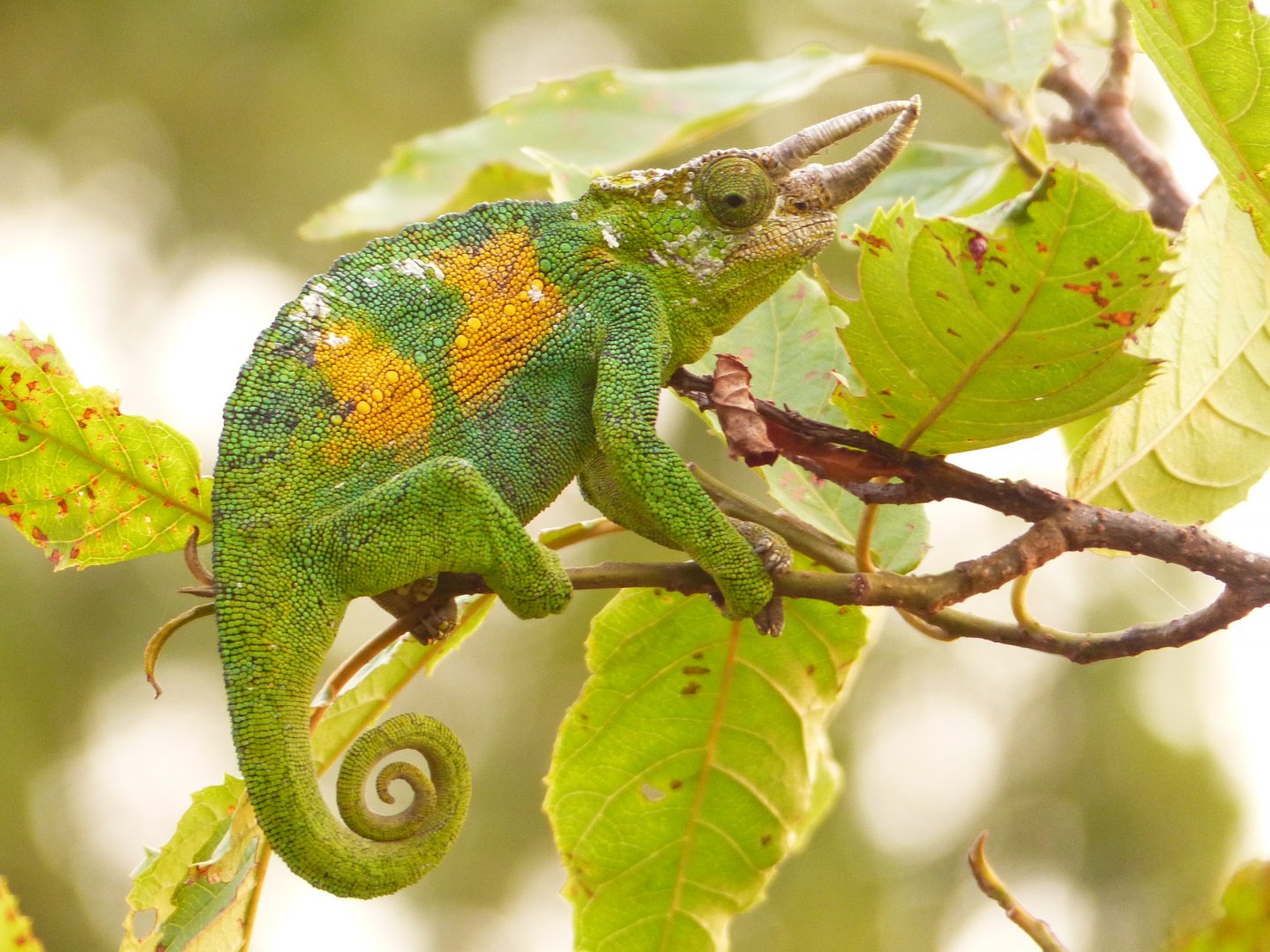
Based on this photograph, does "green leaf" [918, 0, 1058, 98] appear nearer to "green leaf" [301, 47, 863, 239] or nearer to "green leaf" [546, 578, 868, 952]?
"green leaf" [301, 47, 863, 239]

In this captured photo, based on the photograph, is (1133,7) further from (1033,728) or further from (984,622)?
(1033,728)

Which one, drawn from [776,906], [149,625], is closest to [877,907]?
[776,906]

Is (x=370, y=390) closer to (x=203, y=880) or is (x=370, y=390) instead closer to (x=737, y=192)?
(x=737, y=192)

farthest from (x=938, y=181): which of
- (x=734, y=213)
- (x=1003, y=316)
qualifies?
(x=1003, y=316)

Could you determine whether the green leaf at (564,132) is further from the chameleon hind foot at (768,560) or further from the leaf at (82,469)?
the chameleon hind foot at (768,560)

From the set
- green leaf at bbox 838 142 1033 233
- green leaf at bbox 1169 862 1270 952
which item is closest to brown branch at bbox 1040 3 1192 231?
green leaf at bbox 838 142 1033 233

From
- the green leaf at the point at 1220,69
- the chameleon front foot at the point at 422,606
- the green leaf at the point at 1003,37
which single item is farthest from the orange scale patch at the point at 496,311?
the green leaf at the point at 1003,37

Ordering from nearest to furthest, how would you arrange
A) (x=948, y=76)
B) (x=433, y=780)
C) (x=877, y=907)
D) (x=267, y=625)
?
(x=267, y=625) < (x=433, y=780) < (x=948, y=76) < (x=877, y=907)
